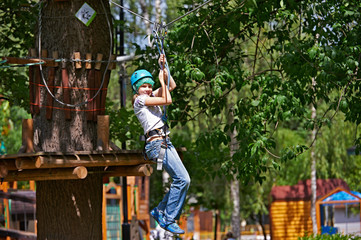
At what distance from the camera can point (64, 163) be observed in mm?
7945

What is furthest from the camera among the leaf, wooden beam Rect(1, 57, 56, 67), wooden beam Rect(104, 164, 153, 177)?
the leaf

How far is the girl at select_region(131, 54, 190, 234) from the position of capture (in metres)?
7.14

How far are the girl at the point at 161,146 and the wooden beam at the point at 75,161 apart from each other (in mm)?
1199

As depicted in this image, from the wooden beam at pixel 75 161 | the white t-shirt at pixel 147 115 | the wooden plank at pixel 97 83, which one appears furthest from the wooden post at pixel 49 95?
the white t-shirt at pixel 147 115

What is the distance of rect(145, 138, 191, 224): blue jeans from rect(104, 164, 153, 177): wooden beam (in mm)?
1536

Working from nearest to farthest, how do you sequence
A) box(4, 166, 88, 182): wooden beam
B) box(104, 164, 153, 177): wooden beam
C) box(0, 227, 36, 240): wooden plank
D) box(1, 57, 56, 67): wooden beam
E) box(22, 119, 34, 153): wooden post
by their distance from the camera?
1. box(4, 166, 88, 182): wooden beam
2. box(22, 119, 34, 153): wooden post
3. box(1, 57, 56, 67): wooden beam
4. box(104, 164, 153, 177): wooden beam
5. box(0, 227, 36, 240): wooden plank

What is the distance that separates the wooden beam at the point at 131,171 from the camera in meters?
8.81

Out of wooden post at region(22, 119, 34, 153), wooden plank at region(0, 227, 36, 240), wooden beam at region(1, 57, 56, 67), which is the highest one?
wooden beam at region(1, 57, 56, 67)

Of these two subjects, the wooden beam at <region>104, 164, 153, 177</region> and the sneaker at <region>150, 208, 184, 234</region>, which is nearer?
the sneaker at <region>150, 208, 184, 234</region>

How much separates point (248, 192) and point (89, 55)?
24572 millimetres

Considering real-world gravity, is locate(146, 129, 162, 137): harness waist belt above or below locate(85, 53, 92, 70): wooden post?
below

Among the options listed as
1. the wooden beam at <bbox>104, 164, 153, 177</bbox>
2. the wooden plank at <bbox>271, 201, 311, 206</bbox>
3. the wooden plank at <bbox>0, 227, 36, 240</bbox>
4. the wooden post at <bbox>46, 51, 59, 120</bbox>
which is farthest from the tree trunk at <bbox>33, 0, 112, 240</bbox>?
the wooden plank at <bbox>271, 201, 311, 206</bbox>

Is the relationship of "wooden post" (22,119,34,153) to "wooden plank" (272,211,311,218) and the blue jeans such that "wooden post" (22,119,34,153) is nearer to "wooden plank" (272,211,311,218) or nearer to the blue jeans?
the blue jeans

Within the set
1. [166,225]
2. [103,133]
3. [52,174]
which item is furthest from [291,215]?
[166,225]
